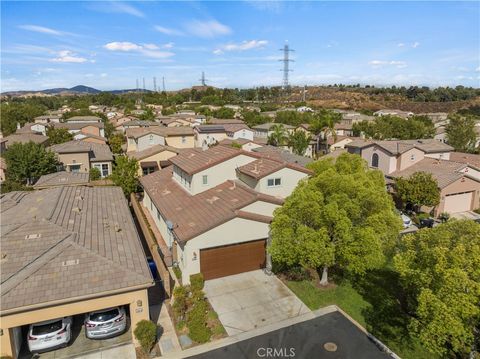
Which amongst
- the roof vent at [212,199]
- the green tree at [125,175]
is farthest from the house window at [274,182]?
the green tree at [125,175]

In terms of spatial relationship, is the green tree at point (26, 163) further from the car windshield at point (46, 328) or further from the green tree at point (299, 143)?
the green tree at point (299, 143)

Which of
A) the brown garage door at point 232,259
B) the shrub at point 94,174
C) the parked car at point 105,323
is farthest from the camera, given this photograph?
the shrub at point 94,174

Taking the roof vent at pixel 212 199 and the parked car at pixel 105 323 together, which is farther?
the roof vent at pixel 212 199

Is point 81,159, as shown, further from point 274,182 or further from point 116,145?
point 274,182

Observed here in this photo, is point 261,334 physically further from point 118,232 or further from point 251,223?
point 118,232

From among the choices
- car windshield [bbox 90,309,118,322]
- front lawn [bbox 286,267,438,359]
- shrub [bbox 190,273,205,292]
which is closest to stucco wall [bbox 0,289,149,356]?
car windshield [bbox 90,309,118,322]

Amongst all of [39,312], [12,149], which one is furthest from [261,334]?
[12,149]

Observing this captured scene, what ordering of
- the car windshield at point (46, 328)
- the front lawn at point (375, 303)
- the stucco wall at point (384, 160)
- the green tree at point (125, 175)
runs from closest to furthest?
the car windshield at point (46, 328) < the front lawn at point (375, 303) < the green tree at point (125, 175) < the stucco wall at point (384, 160)
